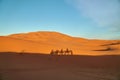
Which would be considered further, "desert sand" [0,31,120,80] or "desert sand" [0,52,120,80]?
"desert sand" [0,31,120,80]

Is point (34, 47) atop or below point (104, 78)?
atop

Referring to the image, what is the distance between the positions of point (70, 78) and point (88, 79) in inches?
33.3

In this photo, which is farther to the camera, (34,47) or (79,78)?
(34,47)

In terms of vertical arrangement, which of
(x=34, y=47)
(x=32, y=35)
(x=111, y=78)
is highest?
(x=32, y=35)

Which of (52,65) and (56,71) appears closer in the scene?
(56,71)

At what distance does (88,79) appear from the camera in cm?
1179

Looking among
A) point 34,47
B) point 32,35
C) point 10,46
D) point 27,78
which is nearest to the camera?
point 27,78

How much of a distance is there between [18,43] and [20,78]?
39.9m

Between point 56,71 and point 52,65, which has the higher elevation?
point 52,65

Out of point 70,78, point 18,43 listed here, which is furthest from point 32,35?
point 70,78

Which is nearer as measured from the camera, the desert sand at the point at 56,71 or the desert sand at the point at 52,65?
the desert sand at the point at 56,71

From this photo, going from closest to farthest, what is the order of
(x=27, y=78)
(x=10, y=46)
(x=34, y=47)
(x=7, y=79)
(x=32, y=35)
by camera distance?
(x=7, y=79), (x=27, y=78), (x=10, y=46), (x=34, y=47), (x=32, y=35)

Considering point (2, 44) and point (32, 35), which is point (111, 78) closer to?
point (2, 44)

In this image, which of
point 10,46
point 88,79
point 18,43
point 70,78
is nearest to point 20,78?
point 70,78
